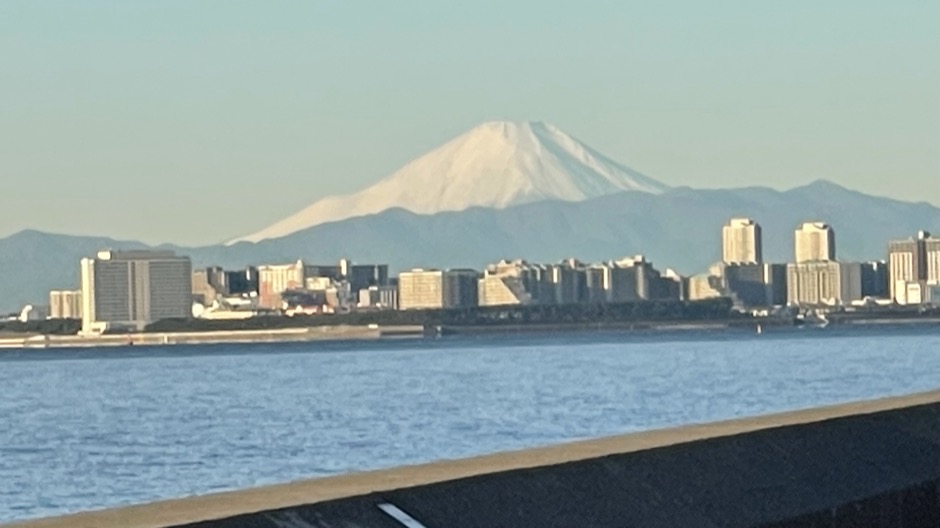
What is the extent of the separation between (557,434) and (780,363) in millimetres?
63343

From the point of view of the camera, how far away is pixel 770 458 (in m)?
11.8

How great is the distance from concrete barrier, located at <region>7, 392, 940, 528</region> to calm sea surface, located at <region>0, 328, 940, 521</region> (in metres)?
14.7

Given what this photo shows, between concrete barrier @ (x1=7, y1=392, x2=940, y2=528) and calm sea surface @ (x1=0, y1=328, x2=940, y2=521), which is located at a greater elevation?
concrete barrier @ (x1=7, y1=392, x2=940, y2=528)

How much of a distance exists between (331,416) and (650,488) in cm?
4232

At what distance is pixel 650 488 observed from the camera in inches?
413

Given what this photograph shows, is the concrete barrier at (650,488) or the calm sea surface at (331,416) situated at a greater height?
the concrete barrier at (650,488)

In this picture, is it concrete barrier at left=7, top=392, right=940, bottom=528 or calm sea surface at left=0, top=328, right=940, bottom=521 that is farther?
calm sea surface at left=0, top=328, right=940, bottom=521

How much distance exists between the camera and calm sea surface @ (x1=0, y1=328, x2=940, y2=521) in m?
32.8

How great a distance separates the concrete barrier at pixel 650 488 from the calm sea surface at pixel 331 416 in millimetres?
14727

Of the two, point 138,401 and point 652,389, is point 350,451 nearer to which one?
point 652,389

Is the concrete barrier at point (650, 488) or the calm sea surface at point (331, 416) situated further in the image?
the calm sea surface at point (331, 416)

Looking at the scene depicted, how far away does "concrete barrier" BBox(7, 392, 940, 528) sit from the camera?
9227 mm

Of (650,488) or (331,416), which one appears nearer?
(650,488)

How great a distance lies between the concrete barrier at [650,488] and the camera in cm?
923
